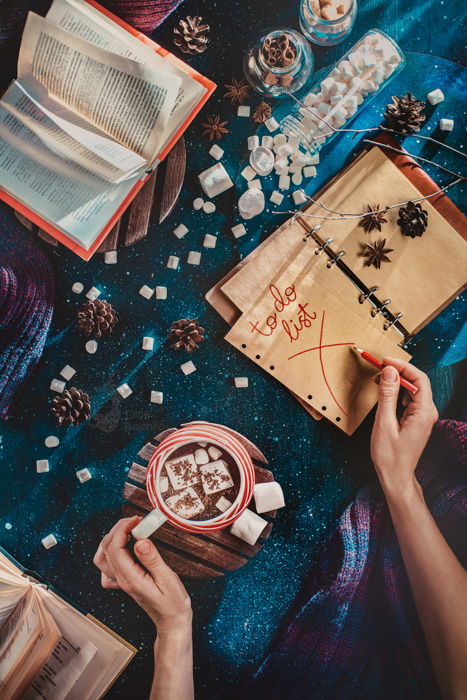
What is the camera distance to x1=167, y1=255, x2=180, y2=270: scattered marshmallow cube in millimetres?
1159

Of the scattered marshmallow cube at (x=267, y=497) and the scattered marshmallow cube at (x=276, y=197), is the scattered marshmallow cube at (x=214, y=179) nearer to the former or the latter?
the scattered marshmallow cube at (x=276, y=197)

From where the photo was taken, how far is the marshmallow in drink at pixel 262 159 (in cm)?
114

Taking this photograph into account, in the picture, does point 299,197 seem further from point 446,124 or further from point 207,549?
point 207,549

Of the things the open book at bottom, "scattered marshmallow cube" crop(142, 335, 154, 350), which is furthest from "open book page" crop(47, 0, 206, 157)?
the open book at bottom

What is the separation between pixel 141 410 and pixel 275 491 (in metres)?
0.37

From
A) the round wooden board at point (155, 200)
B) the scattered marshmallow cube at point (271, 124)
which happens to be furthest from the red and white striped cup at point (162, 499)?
the scattered marshmallow cube at point (271, 124)

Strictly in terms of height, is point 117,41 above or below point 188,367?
above

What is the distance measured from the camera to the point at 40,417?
1180 millimetres

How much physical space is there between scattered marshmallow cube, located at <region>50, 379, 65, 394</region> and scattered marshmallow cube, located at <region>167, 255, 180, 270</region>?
0.38m

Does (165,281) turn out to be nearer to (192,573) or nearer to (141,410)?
(141,410)

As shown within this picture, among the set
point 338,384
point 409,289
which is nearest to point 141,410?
point 338,384

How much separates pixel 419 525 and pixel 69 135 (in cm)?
119

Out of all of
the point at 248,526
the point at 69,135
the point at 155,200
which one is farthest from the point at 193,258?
the point at 248,526

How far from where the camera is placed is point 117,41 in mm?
1104
